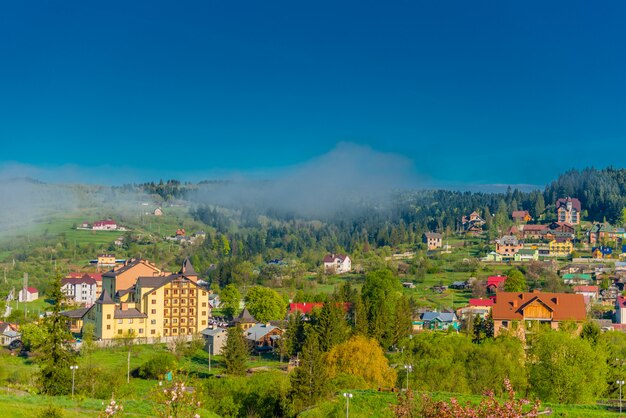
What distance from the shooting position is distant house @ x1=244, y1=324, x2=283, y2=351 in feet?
231

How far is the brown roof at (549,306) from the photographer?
64750 mm

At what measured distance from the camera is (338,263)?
5325 inches

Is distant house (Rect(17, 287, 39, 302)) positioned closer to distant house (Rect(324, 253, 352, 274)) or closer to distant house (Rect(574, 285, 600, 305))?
distant house (Rect(324, 253, 352, 274))

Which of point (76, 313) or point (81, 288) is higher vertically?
point (81, 288)

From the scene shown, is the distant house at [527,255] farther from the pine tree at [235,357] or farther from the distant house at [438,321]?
the pine tree at [235,357]

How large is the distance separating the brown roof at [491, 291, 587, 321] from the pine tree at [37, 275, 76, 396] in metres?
40.4

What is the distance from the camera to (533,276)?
348 ft

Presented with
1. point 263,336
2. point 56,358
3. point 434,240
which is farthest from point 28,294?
point 434,240

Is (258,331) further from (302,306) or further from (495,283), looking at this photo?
(495,283)

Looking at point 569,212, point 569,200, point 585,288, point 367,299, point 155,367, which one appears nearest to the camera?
point 155,367

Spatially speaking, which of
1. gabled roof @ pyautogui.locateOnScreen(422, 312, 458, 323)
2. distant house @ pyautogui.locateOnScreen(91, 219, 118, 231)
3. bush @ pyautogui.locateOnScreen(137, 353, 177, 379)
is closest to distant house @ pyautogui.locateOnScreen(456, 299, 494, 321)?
gabled roof @ pyautogui.locateOnScreen(422, 312, 458, 323)

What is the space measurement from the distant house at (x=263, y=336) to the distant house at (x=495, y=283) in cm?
3957

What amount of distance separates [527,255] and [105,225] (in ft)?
344

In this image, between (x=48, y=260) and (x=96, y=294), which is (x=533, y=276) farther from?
(x=48, y=260)
